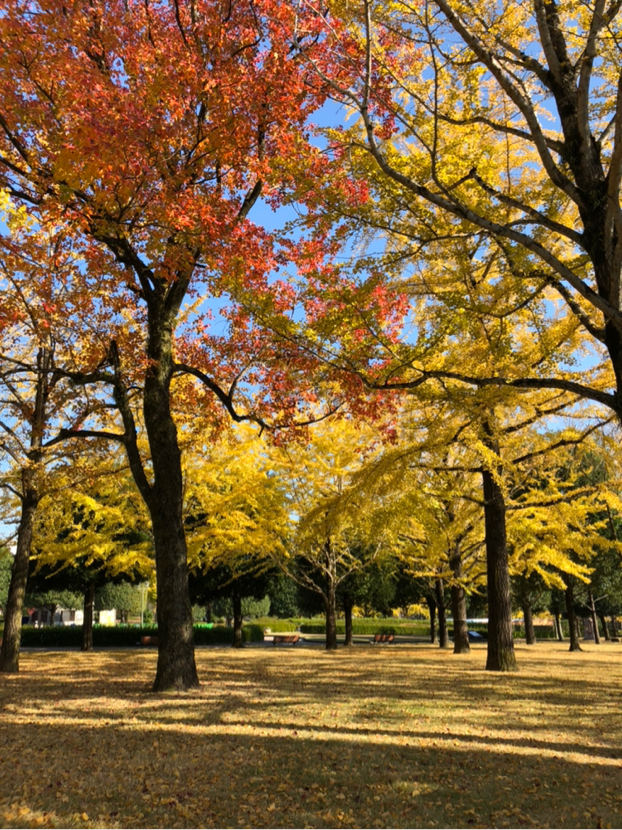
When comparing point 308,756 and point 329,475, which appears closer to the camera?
point 308,756

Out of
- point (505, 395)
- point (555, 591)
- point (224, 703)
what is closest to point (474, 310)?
point (505, 395)

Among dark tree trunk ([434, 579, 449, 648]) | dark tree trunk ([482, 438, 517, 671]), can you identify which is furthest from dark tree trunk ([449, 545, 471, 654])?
dark tree trunk ([482, 438, 517, 671])

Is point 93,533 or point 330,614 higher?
point 93,533

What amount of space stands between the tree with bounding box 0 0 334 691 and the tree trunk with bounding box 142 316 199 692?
0.07 ft

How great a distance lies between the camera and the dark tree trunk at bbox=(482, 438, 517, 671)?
1216 centimetres

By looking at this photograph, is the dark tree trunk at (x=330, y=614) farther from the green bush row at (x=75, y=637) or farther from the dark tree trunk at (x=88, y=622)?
the green bush row at (x=75, y=637)

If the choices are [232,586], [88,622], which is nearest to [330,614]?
[232,586]

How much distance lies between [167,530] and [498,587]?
7.43 metres

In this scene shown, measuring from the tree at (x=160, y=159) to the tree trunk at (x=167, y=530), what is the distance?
0.07 feet

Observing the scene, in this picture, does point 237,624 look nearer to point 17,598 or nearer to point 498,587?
point 17,598

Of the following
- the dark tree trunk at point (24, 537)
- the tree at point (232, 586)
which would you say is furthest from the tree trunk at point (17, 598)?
the tree at point (232, 586)

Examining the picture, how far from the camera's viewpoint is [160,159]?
7.60 m

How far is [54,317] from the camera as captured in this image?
9.89 metres

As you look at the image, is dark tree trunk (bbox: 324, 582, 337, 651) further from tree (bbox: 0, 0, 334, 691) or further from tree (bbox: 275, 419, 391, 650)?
tree (bbox: 0, 0, 334, 691)
